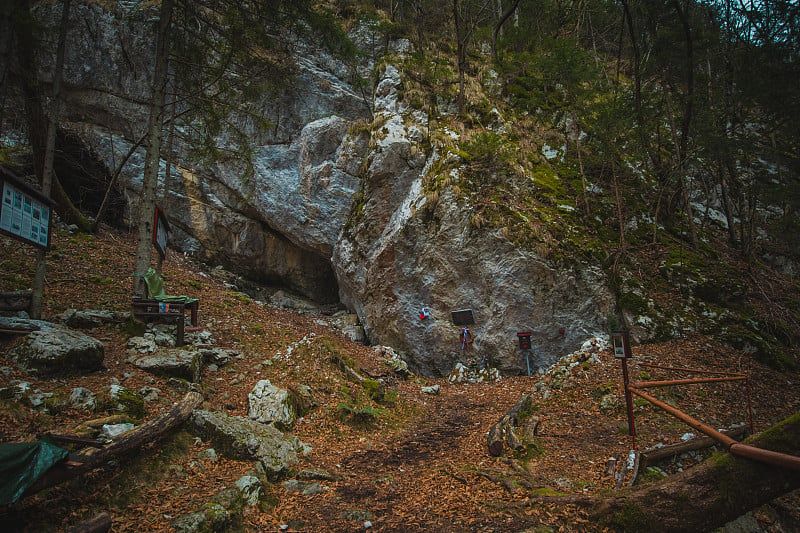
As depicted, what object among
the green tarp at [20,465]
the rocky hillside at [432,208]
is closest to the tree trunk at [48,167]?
the rocky hillside at [432,208]

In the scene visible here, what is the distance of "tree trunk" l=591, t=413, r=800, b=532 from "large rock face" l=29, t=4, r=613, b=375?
7.10 meters

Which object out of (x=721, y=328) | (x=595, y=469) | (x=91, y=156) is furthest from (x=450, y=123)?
(x=91, y=156)

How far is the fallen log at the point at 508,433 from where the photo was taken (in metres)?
5.45

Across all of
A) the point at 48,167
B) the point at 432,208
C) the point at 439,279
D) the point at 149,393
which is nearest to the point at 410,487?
the point at 149,393

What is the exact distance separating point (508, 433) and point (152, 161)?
8693 mm

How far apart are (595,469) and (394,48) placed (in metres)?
19.4

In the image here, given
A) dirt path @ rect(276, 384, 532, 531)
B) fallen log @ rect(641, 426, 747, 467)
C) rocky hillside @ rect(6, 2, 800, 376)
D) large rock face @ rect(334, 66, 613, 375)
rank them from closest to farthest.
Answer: dirt path @ rect(276, 384, 532, 531) → fallen log @ rect(641, 426, 747, 467) → rocky hillside @ rect(6, 2, 800, 376) → large rock face @ rect(334, 66, 613, 375)

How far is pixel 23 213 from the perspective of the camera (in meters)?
5.29

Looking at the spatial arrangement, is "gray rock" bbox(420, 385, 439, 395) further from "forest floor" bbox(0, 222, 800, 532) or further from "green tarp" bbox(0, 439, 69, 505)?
"green tarp" bbox(0, 439, 69, 505)

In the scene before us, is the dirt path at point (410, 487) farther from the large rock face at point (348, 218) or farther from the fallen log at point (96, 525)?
the large rock face at point (348, 218)

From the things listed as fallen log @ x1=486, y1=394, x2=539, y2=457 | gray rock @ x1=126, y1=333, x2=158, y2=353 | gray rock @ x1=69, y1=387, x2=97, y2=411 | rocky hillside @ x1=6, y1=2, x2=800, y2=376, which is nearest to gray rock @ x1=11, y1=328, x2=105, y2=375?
gray rock @ x1=69, y1=387, x2=97, y2=411

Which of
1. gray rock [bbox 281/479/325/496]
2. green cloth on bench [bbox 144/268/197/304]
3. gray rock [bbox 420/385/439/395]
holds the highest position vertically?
green cloth on bench [bbox 144/268/197/304]

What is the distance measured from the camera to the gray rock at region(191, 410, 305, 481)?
459 cm

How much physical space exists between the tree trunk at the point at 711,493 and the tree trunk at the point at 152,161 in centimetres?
853
